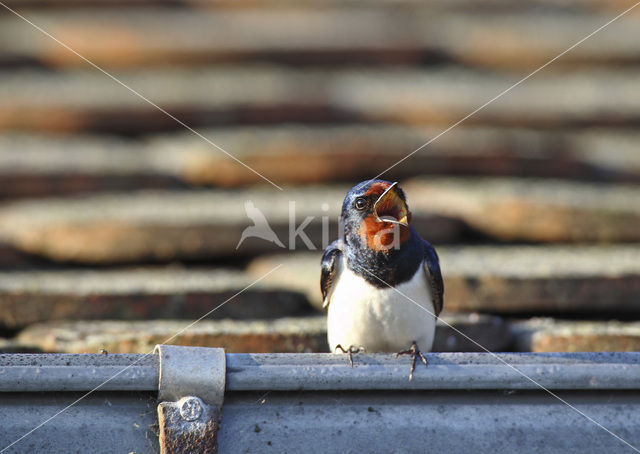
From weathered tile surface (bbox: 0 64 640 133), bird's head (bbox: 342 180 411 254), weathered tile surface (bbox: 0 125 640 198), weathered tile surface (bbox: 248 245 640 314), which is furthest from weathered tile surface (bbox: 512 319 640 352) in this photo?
weathered tile surface (bbox: 0 64 640 133)

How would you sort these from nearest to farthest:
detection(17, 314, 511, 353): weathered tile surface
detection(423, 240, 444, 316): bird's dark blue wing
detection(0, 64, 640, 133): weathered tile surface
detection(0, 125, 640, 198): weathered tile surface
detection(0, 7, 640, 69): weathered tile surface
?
detection(17, 314, 511, 353): weathered tile surface
detection(423, 240, 444, 316): bird's dark blue wing
detection(0, 125, 640, 198): weathered tile surface
detection(0, 64, 640, 133): weathered tile surface
detection(0, 7, 640, 69): weathered tile surface

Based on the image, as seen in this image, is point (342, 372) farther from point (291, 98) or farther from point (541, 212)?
point (291, 98)

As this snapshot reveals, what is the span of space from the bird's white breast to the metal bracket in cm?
75

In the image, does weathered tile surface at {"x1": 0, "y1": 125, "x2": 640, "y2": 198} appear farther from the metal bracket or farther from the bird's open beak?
the metal bracket

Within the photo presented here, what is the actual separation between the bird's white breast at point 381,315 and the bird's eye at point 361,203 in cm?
20

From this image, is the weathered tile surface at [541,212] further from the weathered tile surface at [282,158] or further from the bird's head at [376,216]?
the bird's head at [376,216]

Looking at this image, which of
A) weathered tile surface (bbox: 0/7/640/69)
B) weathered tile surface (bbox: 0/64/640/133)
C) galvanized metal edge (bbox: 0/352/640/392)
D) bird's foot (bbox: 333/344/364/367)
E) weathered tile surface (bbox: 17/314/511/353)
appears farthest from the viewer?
weathered tile surface (bbox: 0/7/640/69)

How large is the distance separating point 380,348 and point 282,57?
5.15 ft

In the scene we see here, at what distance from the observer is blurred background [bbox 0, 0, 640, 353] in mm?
2455

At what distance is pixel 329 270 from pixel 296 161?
30.1 inches

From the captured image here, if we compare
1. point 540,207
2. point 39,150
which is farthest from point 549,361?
point 39,150

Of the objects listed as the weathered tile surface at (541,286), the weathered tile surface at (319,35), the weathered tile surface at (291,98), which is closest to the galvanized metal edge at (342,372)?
the weathered tile surface at (541,286)

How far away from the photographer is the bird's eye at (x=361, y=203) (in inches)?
89.7

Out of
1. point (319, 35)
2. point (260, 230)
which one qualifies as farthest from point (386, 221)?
point (319, 35)
